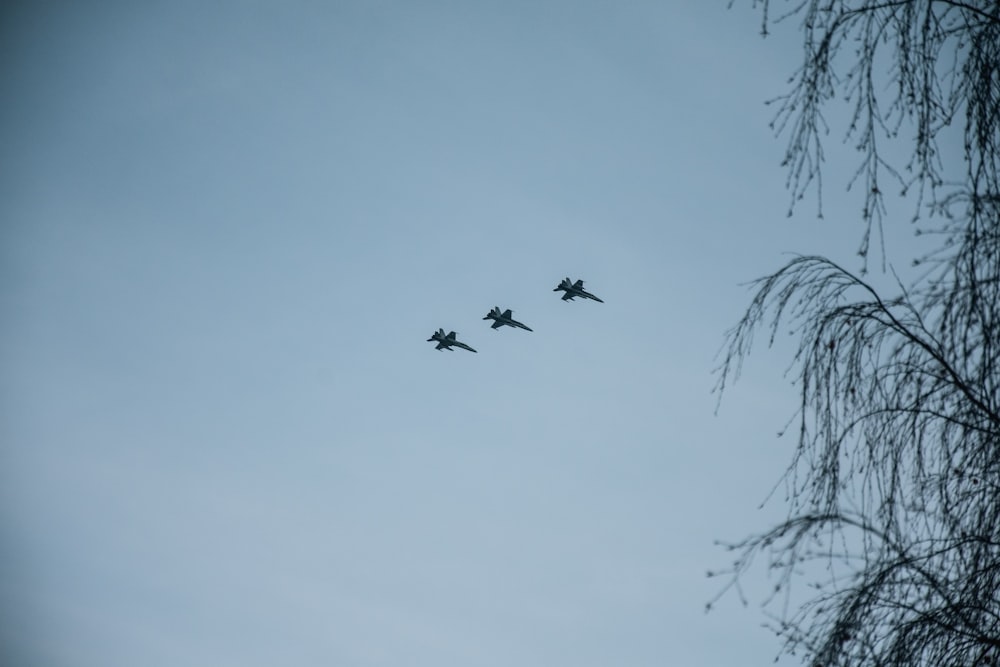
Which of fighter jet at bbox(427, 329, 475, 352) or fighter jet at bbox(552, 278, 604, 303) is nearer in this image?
fighter jet at bbox(552, 278, 604, 303)

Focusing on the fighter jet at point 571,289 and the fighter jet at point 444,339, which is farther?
the fighter jet at point 444,339

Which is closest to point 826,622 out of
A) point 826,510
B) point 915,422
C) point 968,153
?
point 826,510

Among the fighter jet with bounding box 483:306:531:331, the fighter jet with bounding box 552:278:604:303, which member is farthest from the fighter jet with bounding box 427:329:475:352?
the fighter jet with bounding box 552:278:604:303

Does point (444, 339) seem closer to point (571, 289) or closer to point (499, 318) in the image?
point (499, 318)

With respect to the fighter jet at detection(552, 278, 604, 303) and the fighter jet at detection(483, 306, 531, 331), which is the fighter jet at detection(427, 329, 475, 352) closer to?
the fighter jet at detection(483, 306, 531, 331)

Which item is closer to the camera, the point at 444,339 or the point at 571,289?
the point at 571,289

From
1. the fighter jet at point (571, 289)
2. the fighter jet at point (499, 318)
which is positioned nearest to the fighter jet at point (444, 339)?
the fighter jet at point (499, 318)

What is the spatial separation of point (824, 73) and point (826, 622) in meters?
2.70

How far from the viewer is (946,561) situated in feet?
11.6

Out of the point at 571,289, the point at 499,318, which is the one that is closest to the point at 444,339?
the point at 499,318

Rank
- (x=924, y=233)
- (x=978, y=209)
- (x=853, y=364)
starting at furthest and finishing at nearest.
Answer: (x=853, y=364) → (x=924, y=233) → (x=978, y=209)

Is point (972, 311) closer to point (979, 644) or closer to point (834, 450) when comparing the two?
point (834, 450)

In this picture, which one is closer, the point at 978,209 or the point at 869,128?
the point at 978,209

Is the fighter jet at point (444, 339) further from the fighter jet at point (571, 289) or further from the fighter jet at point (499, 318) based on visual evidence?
the fighter jet at point (571, 289)
